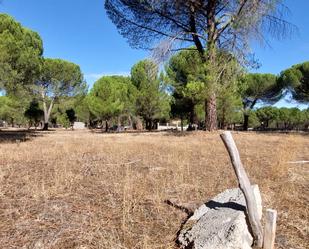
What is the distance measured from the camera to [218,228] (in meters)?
2.99

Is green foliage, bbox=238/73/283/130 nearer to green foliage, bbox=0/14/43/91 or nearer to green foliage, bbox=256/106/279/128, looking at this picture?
green foliage, bbox=256/106/279/128

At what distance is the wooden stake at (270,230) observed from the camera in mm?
2793

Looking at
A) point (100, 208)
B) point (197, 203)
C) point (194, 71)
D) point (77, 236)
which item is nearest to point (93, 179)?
point (100, 208)

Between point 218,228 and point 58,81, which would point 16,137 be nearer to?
point 218,228

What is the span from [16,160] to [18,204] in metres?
3.69

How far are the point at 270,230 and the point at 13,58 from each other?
17865 mm

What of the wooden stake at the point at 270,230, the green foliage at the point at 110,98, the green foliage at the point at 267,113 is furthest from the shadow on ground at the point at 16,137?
the green foliage at the point at 267,113

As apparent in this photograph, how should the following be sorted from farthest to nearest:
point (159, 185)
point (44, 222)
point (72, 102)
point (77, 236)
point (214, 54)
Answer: point (72, 102)
point (214, 54)
point (159, 185)
point (44, 222)
point (77, 236)

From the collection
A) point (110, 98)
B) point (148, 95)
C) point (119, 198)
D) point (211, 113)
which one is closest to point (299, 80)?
point (148, 95)

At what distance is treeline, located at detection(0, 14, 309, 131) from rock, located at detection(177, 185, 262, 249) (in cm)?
1103

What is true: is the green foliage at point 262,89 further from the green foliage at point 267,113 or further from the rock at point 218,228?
the rock at point 218,228

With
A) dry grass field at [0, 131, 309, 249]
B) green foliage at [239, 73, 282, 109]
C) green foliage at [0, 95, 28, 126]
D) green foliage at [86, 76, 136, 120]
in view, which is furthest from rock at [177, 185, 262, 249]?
green foliage at [0, 95, 28, 126]

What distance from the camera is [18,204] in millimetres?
3971

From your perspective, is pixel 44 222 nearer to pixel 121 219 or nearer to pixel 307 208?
pixel 121 219
